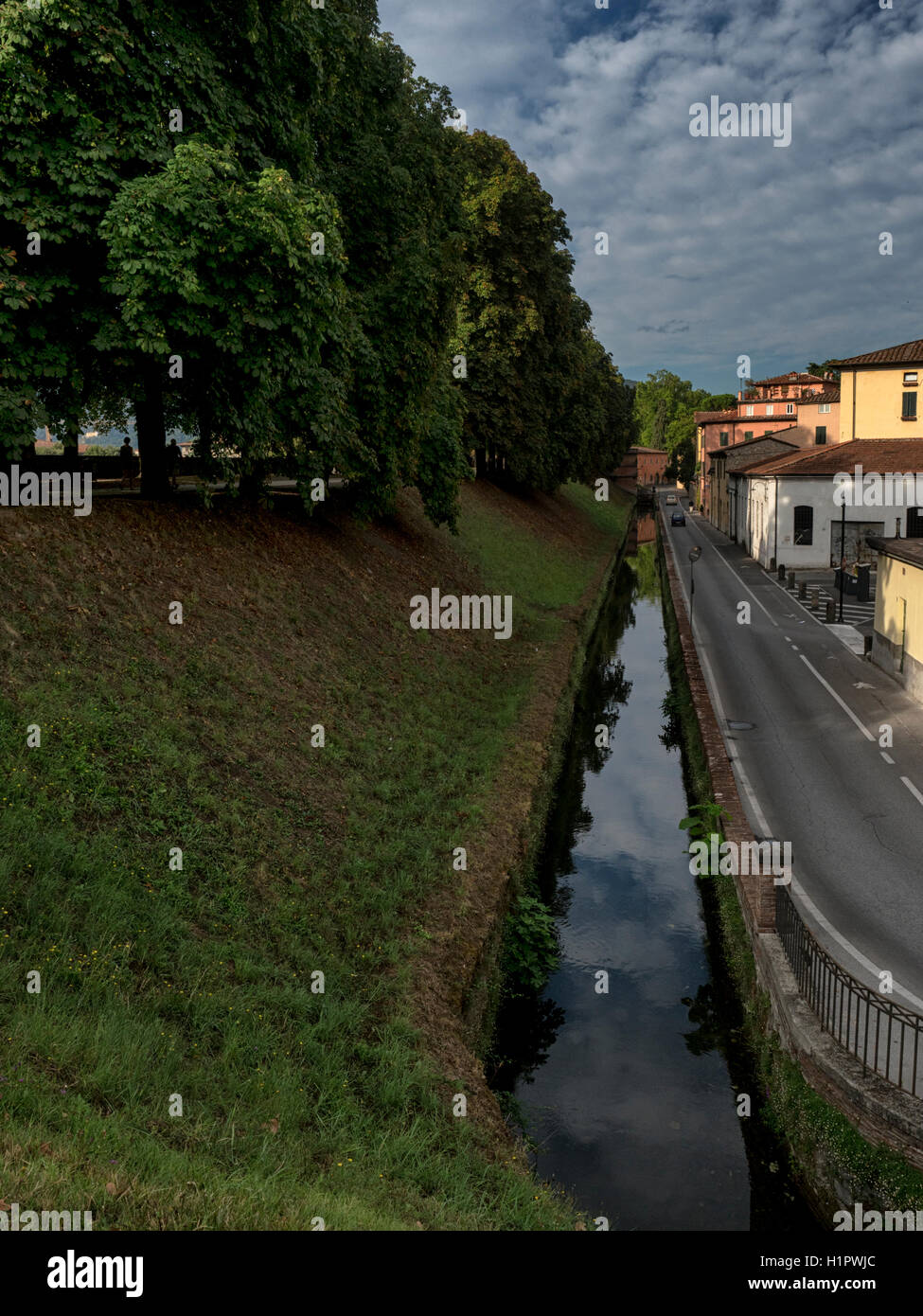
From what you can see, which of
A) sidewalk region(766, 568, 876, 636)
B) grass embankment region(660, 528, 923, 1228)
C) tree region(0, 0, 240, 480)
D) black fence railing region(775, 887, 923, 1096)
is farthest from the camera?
sidewalk region(766, 568, 876, 636)

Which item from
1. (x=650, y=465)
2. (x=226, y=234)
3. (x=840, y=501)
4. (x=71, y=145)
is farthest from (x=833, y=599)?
(x=650, y=465)

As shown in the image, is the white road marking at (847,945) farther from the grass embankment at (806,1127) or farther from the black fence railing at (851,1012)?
the grass embankment at (806,1127)

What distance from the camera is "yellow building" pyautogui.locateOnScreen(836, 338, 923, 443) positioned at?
179 ft

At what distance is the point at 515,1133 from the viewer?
33.6 ft

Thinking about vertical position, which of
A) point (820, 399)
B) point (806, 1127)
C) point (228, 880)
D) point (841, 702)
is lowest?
point (806, 1127)

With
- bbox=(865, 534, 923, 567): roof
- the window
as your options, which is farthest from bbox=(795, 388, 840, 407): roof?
bbox=(865, 534, 923, 567): roof

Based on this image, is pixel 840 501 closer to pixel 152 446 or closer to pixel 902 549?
pixel 902 549

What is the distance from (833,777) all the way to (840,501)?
105 feet

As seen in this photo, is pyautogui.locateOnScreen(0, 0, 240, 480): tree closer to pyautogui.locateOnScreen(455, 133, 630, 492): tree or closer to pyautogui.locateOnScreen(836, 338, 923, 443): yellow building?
pyautogui.locateOnScreen(455, 133, 630, 492): tree

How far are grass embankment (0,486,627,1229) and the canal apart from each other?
173 centimetres

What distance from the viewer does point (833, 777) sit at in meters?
18.7

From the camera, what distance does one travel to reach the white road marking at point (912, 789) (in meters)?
17.3

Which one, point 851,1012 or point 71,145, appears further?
point 71,145

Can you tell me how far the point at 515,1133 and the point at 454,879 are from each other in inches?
155
